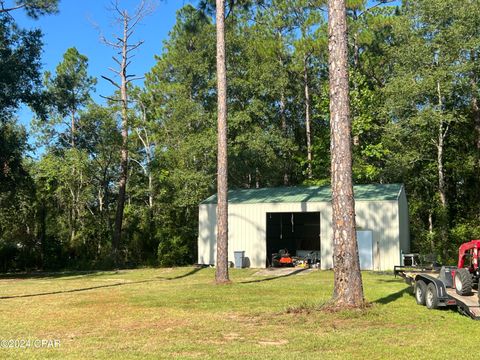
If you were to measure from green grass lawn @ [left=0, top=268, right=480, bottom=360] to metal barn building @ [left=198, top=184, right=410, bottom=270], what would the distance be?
25.6 ft

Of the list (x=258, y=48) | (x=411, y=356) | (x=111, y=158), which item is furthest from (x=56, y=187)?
(x=411, y=356)

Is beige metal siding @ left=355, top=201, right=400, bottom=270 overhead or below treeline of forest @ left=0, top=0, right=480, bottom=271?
below

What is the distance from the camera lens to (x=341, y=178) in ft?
29.0

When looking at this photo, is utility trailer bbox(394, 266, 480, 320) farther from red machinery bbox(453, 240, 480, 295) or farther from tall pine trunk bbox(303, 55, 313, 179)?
tall pine trunk bbox(303, 55, 313, 179)

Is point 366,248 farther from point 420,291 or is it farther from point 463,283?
point 463,283

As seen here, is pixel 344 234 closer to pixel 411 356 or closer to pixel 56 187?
pixel 411 356

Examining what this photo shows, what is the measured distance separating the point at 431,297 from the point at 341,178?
9.24 feet

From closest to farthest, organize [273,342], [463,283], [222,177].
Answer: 1. [273,342]
2. [463,283]
3. [222,177]

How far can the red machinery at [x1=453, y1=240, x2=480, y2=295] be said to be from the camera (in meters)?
8.66

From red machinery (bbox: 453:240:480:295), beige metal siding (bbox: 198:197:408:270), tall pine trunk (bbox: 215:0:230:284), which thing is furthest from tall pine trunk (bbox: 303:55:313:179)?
red machinery (bbox: 453:240:480:295)

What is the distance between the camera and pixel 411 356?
5570 mm

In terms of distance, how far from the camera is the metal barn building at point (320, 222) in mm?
19609

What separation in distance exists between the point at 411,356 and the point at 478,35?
22.6 m

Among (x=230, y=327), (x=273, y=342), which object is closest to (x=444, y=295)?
(x=273, y=342)
